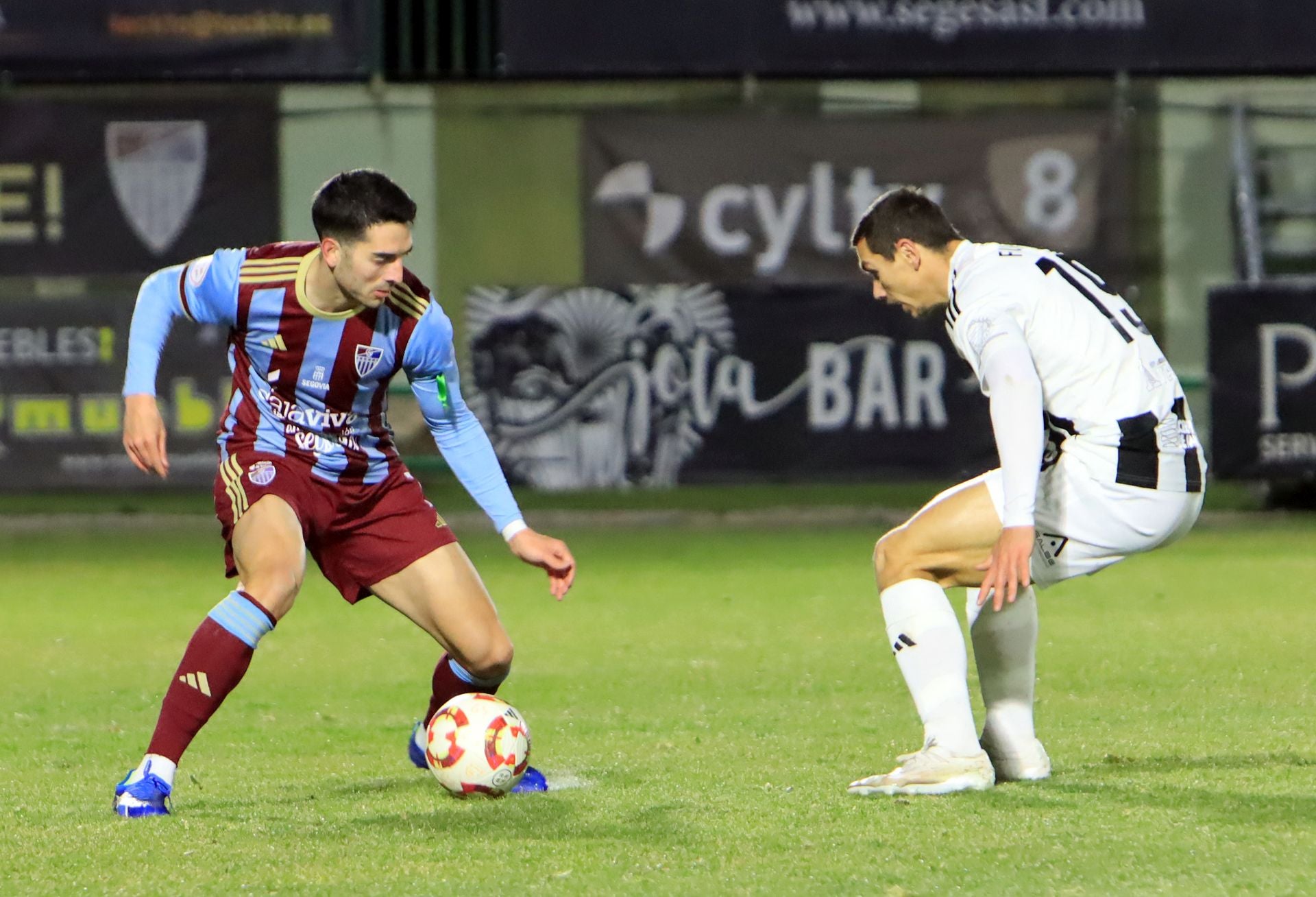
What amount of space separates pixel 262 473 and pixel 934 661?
1.92 m

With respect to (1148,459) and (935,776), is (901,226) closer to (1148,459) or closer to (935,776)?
(1148,459)

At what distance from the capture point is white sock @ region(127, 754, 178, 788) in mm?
5320

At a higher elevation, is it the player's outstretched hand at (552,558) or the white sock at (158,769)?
the player's outstretched hand at (552,558)

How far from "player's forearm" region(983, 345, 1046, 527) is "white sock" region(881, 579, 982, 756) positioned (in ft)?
1.28

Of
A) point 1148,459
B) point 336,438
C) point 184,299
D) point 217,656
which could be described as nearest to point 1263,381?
point 1148,459

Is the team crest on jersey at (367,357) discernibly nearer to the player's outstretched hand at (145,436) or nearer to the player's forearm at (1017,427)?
the player's outstretched hand at (145,436)

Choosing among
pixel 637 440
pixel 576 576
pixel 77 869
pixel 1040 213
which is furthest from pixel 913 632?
pixel 1040 213

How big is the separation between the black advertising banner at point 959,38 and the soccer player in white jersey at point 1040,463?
9.76 m

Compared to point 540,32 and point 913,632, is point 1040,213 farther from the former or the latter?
point 913,632

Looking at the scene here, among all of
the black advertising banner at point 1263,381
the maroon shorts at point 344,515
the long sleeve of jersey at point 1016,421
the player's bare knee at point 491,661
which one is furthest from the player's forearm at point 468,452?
the black advertising banner at point 1263,381

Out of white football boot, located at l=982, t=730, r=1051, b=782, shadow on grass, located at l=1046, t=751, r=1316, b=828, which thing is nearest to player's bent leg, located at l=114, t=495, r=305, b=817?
white football boot, located at l=982, t=730, r=1051, b=782

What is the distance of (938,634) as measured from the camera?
215 inches

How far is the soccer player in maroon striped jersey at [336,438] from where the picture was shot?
215 inches

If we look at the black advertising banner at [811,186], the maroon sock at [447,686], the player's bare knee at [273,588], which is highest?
the black advertising banner at [811,186]
